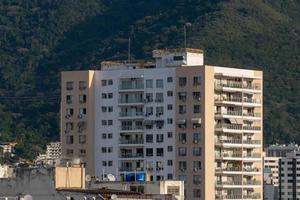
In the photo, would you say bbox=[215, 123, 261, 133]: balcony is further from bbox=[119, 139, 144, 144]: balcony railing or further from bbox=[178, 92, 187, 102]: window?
bbox=[119, 139, 144, 144]: balcony railing

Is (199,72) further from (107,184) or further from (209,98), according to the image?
(107,184)

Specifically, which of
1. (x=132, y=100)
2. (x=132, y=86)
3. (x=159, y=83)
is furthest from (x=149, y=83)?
(x=132, y=100)

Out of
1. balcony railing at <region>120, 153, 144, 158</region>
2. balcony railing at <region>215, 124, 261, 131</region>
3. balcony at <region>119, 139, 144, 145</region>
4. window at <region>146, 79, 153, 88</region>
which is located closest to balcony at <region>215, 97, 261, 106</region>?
balcony railing at <region>215, 124, 261, 131</region>

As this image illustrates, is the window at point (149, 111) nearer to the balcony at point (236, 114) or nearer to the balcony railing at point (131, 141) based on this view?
the balcony railing at point (131, 141)

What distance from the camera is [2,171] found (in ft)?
348

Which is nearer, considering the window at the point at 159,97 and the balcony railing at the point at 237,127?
the balcony railing at the point at 237,127

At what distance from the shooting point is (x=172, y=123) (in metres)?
138

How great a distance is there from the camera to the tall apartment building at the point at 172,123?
447 feet

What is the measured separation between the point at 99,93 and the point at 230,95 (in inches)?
324

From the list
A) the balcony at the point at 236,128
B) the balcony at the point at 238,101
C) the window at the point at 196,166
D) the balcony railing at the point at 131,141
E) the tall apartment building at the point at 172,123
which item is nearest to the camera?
the window at the point at 196,166

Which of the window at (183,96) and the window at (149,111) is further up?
the window at (183,96)

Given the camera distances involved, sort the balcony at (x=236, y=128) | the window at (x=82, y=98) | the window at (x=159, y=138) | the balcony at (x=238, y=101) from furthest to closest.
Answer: the window at (x=82, y=98)
the balcony at (x=238, y=101)
the window at (x=159, y=138)
the balcony at (x=236, y=128)

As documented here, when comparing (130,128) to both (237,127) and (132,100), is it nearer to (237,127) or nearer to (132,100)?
(132,100)

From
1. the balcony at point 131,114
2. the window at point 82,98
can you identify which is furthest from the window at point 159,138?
the window at point 82,98
